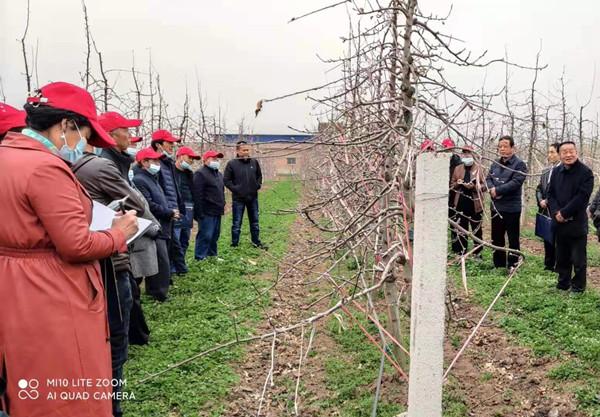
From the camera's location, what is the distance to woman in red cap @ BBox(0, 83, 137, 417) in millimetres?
1834

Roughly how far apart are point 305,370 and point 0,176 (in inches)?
118

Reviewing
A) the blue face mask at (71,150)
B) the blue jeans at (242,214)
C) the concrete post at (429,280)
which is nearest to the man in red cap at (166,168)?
the blue jeans at (242,214)

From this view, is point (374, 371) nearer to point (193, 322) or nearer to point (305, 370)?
point (305, 370)

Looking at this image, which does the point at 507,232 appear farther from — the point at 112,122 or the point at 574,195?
the point at 112,122

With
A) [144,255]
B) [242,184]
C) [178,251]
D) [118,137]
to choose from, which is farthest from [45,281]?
[242,184]

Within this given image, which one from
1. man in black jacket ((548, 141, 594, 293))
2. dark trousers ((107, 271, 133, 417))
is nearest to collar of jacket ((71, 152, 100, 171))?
dark trousers ((107, 271, 133, 417))

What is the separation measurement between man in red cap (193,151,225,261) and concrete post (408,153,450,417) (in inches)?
248

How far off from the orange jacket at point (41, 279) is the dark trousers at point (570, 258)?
5000 millimetres

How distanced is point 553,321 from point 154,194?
173 inches

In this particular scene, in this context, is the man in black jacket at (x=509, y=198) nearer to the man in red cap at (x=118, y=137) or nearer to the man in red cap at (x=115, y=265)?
the man in red cap at (x=118, y=137)

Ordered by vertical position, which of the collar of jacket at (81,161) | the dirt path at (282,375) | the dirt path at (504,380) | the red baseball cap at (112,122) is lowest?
the dirt path at (282,375)

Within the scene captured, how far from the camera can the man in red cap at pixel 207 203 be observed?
7.61 meters

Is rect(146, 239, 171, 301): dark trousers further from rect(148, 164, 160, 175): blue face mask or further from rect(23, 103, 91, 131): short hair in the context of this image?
rect(23, 103, 91, 131): short hair

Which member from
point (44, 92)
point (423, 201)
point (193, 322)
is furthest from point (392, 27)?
point (193, 322)
